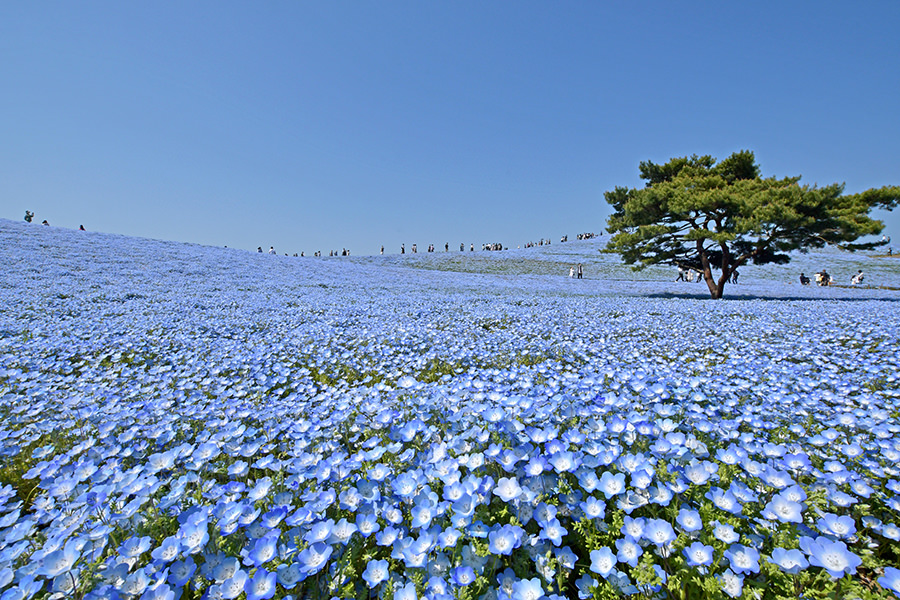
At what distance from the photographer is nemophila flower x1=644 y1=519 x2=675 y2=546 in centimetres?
157

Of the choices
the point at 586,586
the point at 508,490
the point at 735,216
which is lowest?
the point at 586,586

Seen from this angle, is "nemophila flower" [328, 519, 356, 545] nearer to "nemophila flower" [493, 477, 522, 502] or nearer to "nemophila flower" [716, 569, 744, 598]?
"nemophila flower" [493, 477, 522, 502]

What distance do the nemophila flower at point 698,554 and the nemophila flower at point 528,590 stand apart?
0.59 meters

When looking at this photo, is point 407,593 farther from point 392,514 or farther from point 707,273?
point 707,273

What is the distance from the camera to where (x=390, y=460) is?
2441 mm

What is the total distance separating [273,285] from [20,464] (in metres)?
12.4

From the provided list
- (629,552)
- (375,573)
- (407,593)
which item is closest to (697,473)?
(629,552)

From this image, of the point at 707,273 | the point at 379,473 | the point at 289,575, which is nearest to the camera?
the point at 289,575

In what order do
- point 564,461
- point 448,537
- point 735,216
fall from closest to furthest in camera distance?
point 448,537, point 564,461, point 735,216

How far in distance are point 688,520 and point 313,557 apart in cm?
157

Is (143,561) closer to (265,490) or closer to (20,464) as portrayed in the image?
(265,490)

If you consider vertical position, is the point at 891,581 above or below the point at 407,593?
above

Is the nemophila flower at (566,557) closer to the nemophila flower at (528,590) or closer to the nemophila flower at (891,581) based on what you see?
the nemophila flower at (528,590)

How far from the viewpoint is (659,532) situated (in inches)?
62.8
